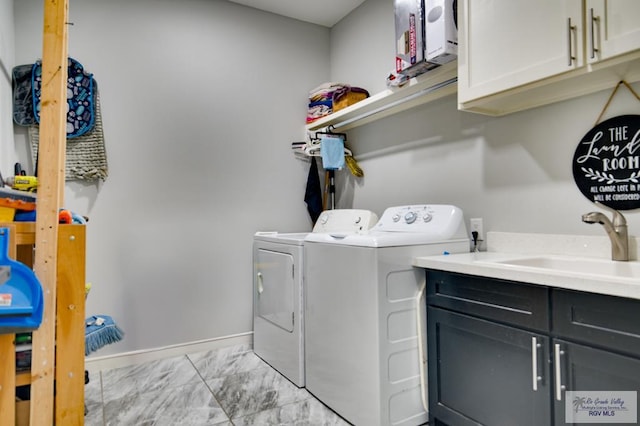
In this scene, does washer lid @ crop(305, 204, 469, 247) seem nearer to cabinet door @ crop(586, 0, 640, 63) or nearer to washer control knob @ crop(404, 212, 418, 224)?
washer control knob @ crop(404, 212, 418, 224)

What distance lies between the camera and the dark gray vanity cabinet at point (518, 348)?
3.77 feet

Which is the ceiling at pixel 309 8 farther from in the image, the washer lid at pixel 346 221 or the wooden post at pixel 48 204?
the wooden post at pixel 48 204

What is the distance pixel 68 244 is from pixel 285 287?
1.29 m

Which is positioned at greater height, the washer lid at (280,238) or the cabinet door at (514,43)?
the cabinet door at (514,43)

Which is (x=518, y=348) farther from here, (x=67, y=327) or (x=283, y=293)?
(x=67, y=327)

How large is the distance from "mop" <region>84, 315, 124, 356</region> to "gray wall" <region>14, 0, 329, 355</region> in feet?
1.29

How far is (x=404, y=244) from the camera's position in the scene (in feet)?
5.91

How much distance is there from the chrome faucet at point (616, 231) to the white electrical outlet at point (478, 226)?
2.01 ft

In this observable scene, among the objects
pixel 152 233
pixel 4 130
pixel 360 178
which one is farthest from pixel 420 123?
pixel 4 130


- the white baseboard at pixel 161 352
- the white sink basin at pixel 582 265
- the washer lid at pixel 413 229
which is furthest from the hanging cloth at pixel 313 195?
the white sink basin at pixel 582 265

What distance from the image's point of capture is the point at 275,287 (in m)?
2.54

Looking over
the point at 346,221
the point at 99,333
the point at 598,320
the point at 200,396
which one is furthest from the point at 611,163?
the point at 99,333

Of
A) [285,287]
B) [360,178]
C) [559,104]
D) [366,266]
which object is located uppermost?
[559,104]

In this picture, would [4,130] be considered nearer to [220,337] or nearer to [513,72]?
[220,337]
